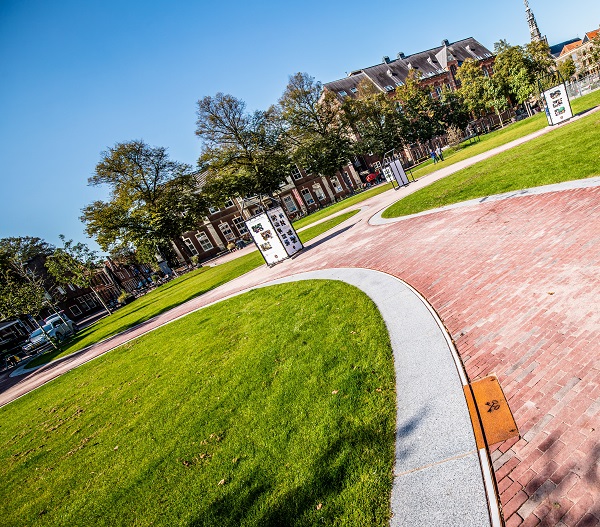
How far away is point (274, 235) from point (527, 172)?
35.0 feet

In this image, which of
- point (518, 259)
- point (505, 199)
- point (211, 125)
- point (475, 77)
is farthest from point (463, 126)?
point (518, 259)

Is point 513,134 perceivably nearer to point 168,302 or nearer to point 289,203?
point 168,302

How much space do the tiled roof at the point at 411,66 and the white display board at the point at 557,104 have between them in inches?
1721

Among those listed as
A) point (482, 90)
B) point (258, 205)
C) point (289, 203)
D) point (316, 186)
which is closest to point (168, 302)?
point (258, 205)

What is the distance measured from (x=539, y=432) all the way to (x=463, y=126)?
60.7 meters

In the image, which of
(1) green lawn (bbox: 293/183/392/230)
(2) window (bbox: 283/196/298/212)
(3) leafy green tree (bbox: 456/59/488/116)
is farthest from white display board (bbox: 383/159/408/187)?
(3) leafy green tree (bbox: 456/59/488/116)

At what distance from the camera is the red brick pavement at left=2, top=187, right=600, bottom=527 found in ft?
8.02

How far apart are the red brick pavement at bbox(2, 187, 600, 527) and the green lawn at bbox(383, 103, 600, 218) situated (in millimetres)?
1680

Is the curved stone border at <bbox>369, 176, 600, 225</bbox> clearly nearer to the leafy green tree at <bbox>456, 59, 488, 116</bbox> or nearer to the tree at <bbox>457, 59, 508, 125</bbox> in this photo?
the tree at <bbox>457, 59, 508, 125</bbox>

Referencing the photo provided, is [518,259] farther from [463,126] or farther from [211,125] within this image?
[463,126]

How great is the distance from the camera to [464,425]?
3.15 meters

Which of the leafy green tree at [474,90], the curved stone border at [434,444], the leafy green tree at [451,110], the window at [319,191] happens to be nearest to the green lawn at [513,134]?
the leafy green tree at [474,90]

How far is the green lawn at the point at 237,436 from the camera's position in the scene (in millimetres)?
3260

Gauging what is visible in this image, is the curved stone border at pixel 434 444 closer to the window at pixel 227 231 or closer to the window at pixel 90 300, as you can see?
the window at pixel 227 231
